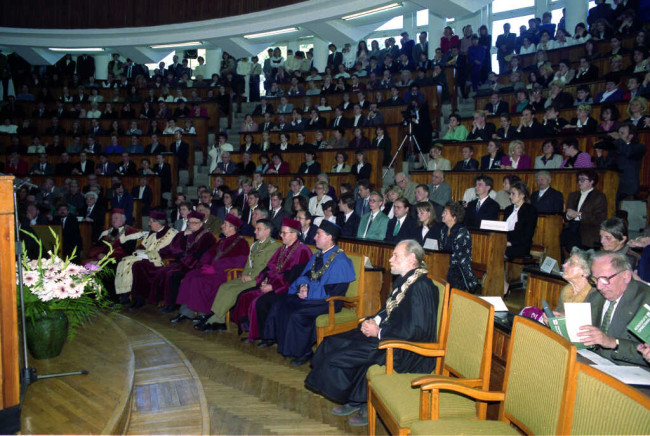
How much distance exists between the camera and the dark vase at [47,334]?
2420 mm

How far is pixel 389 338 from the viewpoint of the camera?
2875mm

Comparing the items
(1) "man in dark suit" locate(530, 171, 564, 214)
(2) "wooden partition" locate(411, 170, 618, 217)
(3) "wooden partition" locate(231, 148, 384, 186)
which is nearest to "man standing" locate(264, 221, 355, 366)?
(1) "man in dark suit" locate(530, 171, 564, 214)

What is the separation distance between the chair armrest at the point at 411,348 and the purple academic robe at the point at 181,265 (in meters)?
3.62

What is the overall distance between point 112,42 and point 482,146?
11.4 meters

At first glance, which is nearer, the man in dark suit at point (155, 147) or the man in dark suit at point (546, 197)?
the man in dark suit at point (546, 197)

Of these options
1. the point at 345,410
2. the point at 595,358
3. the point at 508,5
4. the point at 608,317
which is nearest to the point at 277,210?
the point at 345,410

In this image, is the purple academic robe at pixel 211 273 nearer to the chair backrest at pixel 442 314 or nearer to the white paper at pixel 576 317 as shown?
the chair backrest at pixel 442 314

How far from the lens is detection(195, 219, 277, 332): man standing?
16.1ft

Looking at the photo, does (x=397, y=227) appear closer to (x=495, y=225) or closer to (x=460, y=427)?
(x=495, y=225)

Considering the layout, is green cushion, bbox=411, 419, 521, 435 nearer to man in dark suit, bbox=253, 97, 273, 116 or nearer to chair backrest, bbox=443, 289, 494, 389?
chair backrest, bbox=443, 289, 494, 389

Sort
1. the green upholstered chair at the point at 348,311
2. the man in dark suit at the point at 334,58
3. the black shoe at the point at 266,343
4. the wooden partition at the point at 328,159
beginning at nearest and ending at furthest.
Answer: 1. the green upholstered chair at the point at 348,311
2. the black shoe at the point at 266,343
3. the wooden partition at the point at 328,159
4. the man in dark suit at the point at 334,58

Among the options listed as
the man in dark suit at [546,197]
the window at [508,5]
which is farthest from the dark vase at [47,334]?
the window at [508,5]

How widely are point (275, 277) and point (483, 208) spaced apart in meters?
2.51

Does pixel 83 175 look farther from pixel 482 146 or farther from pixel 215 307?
pixel 482 146
